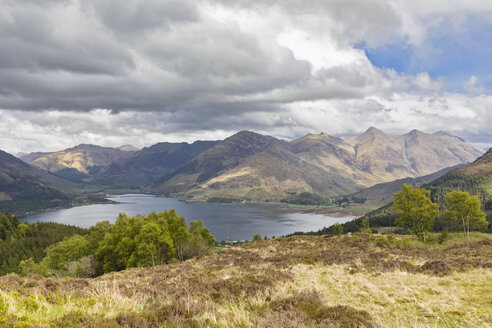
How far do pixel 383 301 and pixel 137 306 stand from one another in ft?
35.2

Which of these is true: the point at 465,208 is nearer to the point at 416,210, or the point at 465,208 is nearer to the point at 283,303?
the point at 416,210

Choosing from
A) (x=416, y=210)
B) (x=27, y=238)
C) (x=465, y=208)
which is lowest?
(x=27, y=238)

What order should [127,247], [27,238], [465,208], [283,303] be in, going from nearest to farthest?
[283,303]
[127,247]
[465,208]
[27,238]

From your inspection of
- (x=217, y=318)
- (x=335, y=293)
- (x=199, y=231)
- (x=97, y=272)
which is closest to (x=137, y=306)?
(x=217, y=318)

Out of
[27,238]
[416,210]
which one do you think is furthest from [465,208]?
[27,238]

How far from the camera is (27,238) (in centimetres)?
12394

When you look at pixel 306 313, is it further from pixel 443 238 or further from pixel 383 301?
pixel 443 238

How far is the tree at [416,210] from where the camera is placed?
47938 millimetres

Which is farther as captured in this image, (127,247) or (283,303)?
(127,247)

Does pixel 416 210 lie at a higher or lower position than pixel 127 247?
higher

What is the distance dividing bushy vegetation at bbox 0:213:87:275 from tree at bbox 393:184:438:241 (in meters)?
121

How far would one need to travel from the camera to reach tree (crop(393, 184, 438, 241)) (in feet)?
157

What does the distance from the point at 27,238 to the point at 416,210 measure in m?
152

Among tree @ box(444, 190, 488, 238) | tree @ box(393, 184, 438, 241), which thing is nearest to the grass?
tree @ box(393, 184, 438, 241)
